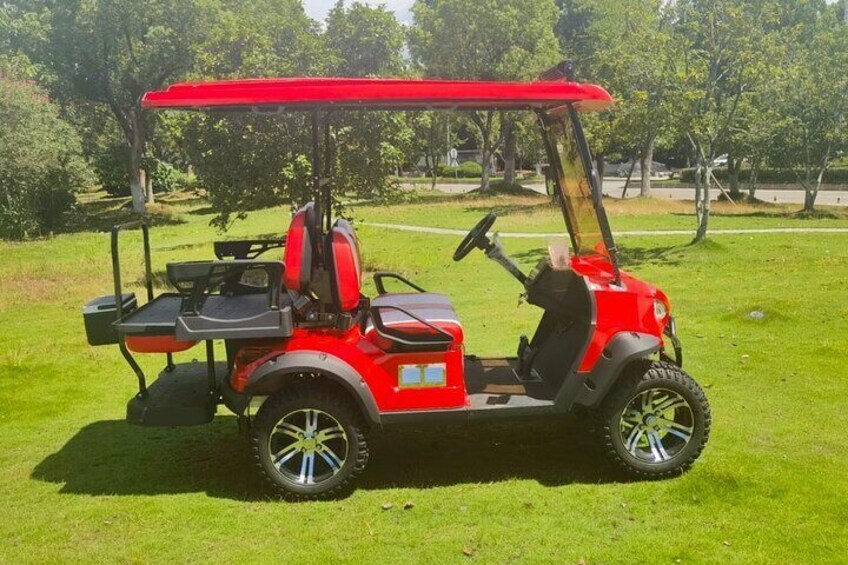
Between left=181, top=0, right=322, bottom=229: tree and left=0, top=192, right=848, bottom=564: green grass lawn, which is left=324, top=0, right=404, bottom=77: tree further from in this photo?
left=0, top=192, right=848, bottom=564: green grass lawn

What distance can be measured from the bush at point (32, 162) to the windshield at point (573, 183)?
2443 centimetres

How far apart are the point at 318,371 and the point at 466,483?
129cm

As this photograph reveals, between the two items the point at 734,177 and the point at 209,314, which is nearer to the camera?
the point at 209,314

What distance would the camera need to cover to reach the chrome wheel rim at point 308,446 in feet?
15.6

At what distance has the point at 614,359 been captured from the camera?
4.79 metres

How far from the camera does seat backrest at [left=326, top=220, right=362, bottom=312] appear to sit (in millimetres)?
4793

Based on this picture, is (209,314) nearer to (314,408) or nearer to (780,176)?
(314,408)

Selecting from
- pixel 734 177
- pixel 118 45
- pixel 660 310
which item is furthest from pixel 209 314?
pixel 734 177

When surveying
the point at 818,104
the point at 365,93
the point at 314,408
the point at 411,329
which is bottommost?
the point at 314,408

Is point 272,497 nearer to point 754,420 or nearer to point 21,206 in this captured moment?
point 754,420

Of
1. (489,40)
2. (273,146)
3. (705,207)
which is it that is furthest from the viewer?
(489,40)

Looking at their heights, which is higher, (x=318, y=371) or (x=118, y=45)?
(x=118, y=45)

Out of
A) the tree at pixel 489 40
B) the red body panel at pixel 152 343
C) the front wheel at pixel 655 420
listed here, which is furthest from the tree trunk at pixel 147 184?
the front wheel at pixel 655 420

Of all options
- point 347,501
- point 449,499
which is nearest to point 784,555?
point 449,499
